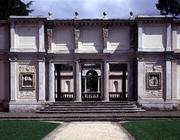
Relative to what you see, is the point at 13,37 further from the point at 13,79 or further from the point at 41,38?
the point at 13,79

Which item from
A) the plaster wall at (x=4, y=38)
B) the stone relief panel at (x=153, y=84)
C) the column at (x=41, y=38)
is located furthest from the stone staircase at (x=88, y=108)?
the plaster wall at (x=4, y=38)

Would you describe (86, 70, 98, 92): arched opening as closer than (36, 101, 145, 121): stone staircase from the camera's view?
No

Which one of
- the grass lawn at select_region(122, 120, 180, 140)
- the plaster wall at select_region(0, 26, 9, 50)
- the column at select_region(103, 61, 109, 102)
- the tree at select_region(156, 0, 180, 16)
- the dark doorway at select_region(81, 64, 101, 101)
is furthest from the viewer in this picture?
the dark doorway at select_region(81, 64, 101, 101)

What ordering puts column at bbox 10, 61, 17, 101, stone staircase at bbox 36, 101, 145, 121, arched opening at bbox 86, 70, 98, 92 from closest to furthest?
1. stone staircase at bbox 36, 101, 145, 121
2. column at bbox 10, 61, 17, 101
3. arched opening at bbox 86, 70, 98, 92

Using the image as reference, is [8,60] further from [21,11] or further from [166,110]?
[21,11]

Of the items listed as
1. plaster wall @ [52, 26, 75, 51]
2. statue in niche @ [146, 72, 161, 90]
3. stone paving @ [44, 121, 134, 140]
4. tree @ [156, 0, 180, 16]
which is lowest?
stone paving @ [44, 121, 134, 140]

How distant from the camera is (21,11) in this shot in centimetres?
5147

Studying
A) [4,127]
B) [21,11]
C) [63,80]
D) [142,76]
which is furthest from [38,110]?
[63,80]

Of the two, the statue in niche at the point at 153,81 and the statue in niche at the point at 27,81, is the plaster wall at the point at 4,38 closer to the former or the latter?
the statue in niche at the point at 27,81

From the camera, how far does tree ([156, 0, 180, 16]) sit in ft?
158

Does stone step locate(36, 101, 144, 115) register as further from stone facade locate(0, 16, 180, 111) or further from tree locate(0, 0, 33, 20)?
tree locate(0, 0, 33, 20)

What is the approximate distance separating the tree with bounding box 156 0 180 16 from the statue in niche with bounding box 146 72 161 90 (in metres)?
15.1

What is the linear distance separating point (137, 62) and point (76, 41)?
441cm

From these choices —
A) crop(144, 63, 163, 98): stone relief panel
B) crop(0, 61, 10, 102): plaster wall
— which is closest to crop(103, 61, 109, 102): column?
crop(144, 63, 163, 98): stone relief panel
